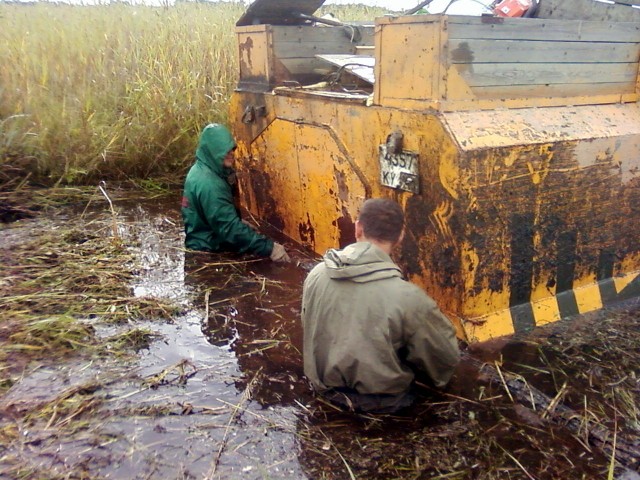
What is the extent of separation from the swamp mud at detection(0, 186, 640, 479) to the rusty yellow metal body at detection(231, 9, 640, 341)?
279mm

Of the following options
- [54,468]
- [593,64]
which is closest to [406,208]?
[593,64]

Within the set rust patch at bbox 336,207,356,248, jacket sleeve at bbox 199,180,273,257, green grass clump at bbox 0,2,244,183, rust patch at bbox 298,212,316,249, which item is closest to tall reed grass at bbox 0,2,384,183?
green grass clump at bbox 0,2,244,183

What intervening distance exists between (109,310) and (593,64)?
134 inches

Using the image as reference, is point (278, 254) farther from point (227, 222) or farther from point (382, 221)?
point (382, 221)

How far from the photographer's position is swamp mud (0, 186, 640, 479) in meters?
2.58

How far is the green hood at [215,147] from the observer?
5.00m

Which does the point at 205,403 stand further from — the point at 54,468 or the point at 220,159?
the point at 220,159

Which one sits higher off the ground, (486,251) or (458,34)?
(458,34)

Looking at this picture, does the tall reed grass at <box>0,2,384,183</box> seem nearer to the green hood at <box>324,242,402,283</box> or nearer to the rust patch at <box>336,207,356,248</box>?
the rust patch at <box>336,207,356,248</box>

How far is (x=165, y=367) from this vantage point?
11.1 ft

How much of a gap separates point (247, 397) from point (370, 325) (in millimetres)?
798

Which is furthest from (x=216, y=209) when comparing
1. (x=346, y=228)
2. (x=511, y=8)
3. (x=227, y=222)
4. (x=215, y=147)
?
(x=511, y=8)

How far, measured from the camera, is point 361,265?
275 cm

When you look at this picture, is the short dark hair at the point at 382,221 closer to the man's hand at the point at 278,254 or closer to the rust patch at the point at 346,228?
the rust patch at the point at 346,228
